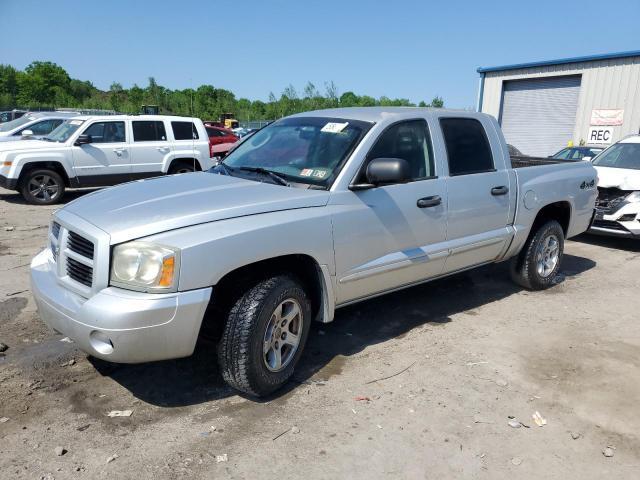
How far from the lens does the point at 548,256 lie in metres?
5.94

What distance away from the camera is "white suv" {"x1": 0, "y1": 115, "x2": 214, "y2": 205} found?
10.6 metres

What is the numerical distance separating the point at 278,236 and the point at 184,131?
31.4ft

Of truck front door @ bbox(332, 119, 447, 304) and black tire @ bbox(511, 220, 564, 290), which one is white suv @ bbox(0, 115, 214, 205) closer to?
black tire @ bbox(511, 220, 564, 290)

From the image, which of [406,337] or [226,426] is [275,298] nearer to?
[226,426]

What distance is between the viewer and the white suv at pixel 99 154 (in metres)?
10.6

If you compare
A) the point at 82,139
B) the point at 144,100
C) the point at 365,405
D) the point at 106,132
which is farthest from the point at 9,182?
the point at 144,100

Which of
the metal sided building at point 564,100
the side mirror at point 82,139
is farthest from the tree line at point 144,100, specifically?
the side mirror at point 82,139

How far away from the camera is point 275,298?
3.33 metres

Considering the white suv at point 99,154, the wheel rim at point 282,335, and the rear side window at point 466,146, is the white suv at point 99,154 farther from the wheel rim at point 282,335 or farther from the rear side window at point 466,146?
the wheel rim at point 282,335

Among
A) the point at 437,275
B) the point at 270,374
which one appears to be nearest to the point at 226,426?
the point at 270,374

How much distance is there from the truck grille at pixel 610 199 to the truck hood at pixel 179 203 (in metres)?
5.86

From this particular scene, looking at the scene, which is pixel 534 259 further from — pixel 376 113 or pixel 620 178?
pixel 620 178

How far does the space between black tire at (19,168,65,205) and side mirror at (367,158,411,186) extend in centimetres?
910

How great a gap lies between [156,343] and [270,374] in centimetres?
81
